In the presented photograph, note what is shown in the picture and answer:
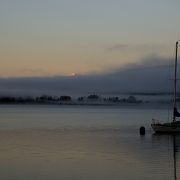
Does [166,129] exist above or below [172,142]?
above

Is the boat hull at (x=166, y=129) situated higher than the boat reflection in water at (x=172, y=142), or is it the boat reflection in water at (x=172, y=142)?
the boat hull at (x=166, y=129)

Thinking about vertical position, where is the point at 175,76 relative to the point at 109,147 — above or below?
above

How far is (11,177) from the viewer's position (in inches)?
1108

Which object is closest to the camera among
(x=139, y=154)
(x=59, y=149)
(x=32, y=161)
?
(x=32, y=161)

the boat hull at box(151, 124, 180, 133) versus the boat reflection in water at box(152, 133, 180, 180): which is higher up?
the boat hull at box(151, 124, 180, 133)

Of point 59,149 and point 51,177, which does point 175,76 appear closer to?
point 59,149

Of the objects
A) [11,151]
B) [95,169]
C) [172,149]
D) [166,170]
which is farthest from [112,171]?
[172,149]

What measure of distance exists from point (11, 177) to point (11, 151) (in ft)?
42.6

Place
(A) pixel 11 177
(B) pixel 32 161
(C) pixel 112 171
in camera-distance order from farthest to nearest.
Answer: (B) pixel 32 161
(C) pixel 112 171
(A) pixel 11 177

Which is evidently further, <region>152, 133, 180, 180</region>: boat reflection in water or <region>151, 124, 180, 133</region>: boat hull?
<region>151, 124, 180, 133</region>: boat hull

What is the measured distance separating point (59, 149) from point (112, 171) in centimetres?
1369

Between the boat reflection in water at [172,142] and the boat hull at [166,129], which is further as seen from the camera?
the boat hull at [166,129]

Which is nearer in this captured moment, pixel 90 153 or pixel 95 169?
pixel 95 169

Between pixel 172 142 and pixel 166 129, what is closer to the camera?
pixel 172 142
